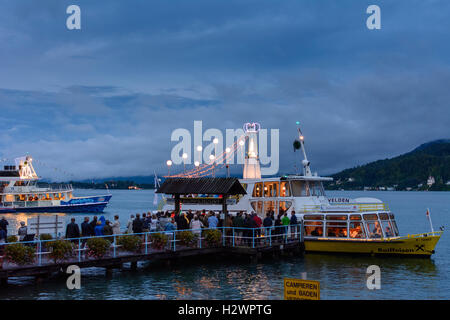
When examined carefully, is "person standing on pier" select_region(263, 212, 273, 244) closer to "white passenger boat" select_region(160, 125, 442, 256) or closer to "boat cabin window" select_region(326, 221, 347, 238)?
"white passenger boat" select_region(160, 125, 442, 256)

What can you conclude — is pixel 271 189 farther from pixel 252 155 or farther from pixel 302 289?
pixel 302 289

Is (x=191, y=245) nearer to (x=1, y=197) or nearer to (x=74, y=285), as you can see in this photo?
(x=74, y=285)

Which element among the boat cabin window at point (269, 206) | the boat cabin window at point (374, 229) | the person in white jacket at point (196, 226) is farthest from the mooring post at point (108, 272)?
the boat cabin window at point (374, 229)

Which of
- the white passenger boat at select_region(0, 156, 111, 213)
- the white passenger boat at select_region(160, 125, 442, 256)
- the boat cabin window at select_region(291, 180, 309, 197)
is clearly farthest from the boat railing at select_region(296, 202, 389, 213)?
the white passenger boat at select_region(0, 156, 111, 213)

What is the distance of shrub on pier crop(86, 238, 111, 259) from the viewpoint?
19.9 metres

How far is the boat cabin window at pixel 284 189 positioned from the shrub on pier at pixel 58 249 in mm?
15588

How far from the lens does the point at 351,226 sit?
27312mm

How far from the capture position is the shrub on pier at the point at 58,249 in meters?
18.8

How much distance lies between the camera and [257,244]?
25.5 meters

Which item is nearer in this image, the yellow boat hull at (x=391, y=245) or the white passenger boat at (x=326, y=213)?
the yellow boat hull at (x=391, y=245)

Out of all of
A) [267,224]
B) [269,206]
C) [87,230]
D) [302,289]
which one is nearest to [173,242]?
[87,230]

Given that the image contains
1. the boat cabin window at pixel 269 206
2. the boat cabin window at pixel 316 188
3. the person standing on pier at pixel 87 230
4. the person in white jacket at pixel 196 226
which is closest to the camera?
the person standing on pier at pixel 87 230

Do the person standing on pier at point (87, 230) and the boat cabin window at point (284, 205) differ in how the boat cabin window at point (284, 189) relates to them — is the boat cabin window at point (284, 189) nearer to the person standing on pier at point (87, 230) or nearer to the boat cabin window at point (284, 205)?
the boat cabin window at point (284, 205)

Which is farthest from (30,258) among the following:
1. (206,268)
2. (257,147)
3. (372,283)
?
(257,147)
